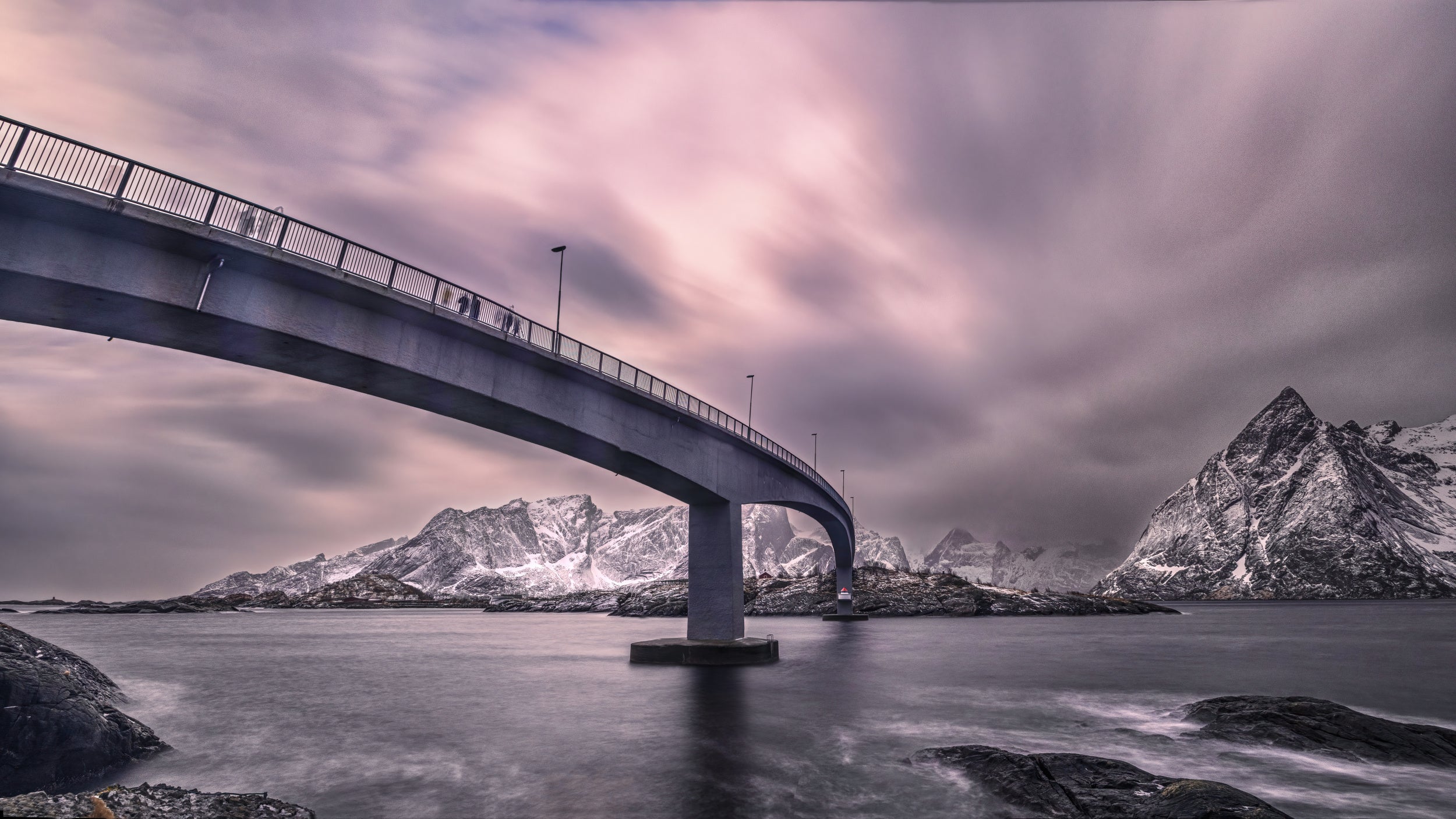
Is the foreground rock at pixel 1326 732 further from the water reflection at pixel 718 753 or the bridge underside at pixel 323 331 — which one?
the bridge underside at pixel 323 331

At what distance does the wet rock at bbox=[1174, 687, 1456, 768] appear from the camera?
584 inches

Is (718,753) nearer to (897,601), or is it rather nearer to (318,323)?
(318,323)

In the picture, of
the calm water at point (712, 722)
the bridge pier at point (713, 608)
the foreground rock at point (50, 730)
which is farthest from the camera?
the bridge pier at point (713, 608)

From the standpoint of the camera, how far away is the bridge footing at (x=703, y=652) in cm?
3316

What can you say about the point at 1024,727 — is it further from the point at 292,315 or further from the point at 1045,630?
the point at 1045,630

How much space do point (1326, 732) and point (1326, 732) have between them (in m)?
0.02

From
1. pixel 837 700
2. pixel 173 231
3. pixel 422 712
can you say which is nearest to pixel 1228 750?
pixel 837 700

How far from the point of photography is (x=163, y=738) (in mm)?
17094

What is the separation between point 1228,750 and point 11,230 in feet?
99.5

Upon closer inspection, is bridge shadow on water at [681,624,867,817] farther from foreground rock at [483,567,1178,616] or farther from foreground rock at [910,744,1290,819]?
foreground rock at [483,567,1178,616]

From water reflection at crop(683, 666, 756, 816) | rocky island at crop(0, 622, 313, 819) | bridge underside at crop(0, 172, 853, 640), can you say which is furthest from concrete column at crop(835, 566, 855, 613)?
rocky island at crop(0, 622, 313, 819)

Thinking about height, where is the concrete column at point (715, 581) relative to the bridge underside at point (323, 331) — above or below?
below

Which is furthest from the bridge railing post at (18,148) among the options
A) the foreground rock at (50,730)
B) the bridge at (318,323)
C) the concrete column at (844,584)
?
the concrete column at (844,584)

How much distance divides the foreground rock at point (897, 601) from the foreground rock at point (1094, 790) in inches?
4229
